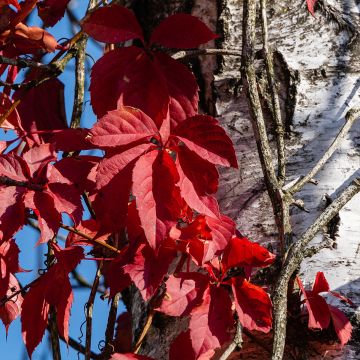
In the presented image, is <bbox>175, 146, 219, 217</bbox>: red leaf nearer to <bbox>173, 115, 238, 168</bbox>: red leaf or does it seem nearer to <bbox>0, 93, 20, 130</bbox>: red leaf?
<bbox>173, 115, 238, 168</bbox>: red leaf

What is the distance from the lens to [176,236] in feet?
3.67

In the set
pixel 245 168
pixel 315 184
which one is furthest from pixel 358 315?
pixel 245 168

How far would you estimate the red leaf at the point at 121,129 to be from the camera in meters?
1.03

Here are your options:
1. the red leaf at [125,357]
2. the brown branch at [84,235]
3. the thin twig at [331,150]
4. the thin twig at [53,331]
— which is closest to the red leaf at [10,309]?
the thin twig at [53,331]

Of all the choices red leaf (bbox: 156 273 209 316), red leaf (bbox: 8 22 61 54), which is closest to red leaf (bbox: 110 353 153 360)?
red leaf (bbox: 156 273 209 316)

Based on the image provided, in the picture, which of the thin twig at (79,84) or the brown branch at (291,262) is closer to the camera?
the brown branch at (291,262)

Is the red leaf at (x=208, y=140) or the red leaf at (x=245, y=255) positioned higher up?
the red leaf at (x=208, y=140)

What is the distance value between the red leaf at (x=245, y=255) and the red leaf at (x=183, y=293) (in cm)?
5

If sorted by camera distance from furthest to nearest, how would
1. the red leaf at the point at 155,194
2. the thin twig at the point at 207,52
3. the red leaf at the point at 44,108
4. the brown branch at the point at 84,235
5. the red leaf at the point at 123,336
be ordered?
the red leaf at the point at 123,336, the red leaf at the point at 44,108, the thin twig at the point at 207,52, the brown branch at the point at 84,235, the red leaf at the point at 155,194

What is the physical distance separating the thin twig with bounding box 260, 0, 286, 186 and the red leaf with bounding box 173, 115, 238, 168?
0.19m

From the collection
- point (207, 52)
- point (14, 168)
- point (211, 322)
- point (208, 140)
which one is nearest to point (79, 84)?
point (207, 52)

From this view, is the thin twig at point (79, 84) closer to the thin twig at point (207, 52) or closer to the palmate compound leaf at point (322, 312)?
the thin twig at point (207, 52)

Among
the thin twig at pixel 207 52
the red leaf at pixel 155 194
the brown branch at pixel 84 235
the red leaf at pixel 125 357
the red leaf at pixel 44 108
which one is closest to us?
the red leaf at pixel 155 194

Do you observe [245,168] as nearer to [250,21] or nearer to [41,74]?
[250,21]
